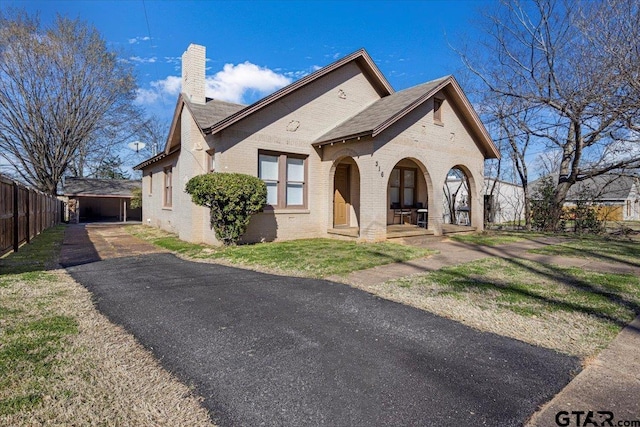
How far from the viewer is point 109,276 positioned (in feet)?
23.2

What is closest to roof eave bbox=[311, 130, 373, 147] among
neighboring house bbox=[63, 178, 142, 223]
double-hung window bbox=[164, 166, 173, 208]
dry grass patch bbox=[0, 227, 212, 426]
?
double-hung window bbox=[164, 166, 173, 208]

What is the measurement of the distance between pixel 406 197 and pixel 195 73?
10.1 meters

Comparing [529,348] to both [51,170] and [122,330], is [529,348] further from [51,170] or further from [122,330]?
[51,170]

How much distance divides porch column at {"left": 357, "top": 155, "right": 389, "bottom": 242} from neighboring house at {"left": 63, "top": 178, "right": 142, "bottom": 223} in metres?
26.3

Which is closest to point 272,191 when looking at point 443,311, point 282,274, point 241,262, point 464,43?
point 241,262

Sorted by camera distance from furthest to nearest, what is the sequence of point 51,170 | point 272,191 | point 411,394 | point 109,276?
point 51,170 → point 272,191 → point 109,276 → point 411,394

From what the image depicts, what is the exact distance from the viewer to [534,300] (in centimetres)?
539

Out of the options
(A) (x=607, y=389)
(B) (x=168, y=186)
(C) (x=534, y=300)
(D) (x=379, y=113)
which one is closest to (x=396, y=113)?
(D) (x=379, y=113)

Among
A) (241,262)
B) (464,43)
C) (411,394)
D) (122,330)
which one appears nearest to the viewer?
(411,394)

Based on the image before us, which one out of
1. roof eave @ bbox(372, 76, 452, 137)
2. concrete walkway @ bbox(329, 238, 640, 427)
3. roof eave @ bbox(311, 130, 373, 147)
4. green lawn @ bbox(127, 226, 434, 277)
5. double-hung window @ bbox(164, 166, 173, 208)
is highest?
roof eave @ bbox(372, 76, 452, 137)

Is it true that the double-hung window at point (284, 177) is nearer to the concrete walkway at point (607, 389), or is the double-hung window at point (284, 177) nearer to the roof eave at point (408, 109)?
the roof eave at point (408, 109)

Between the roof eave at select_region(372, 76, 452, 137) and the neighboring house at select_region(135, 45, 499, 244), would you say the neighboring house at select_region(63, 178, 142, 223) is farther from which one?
the roof eave at select_region(372, 76, 452, 137)

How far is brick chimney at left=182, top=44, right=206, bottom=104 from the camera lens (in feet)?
43.8

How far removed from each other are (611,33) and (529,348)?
10.8 metres
